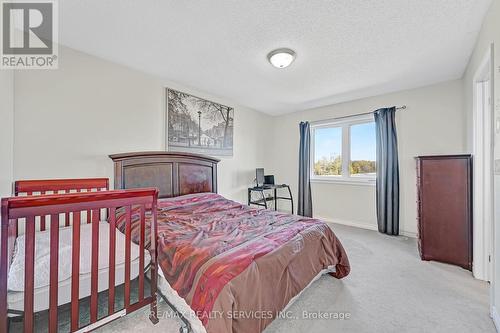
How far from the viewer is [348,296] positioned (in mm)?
1858

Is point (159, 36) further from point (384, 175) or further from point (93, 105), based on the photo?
point (384, 175)

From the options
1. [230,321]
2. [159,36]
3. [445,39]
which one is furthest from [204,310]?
[445,39]

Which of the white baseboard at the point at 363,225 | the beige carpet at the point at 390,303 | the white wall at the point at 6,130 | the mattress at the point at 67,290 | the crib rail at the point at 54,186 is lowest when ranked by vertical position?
the beige carpet at the point at 390,303

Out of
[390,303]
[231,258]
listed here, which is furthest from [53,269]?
[390,303]

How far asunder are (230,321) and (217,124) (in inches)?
127

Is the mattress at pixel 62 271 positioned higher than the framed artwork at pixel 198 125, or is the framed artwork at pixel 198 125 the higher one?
the framed artwork at pixel 198 125

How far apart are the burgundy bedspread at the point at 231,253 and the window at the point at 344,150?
7.62 ft

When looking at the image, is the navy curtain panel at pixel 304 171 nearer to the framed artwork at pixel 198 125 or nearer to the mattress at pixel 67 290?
the framed artwork at pixel 198 125

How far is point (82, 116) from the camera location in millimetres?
2379

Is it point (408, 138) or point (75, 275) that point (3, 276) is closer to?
point (75, 275)

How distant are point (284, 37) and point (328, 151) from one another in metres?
2.86

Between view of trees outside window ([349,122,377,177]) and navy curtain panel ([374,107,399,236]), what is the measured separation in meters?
0.25

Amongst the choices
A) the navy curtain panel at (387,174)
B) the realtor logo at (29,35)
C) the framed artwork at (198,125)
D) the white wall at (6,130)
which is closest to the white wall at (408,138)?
the navy curtain panel at (387,174)

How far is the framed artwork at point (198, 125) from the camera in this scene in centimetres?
322
